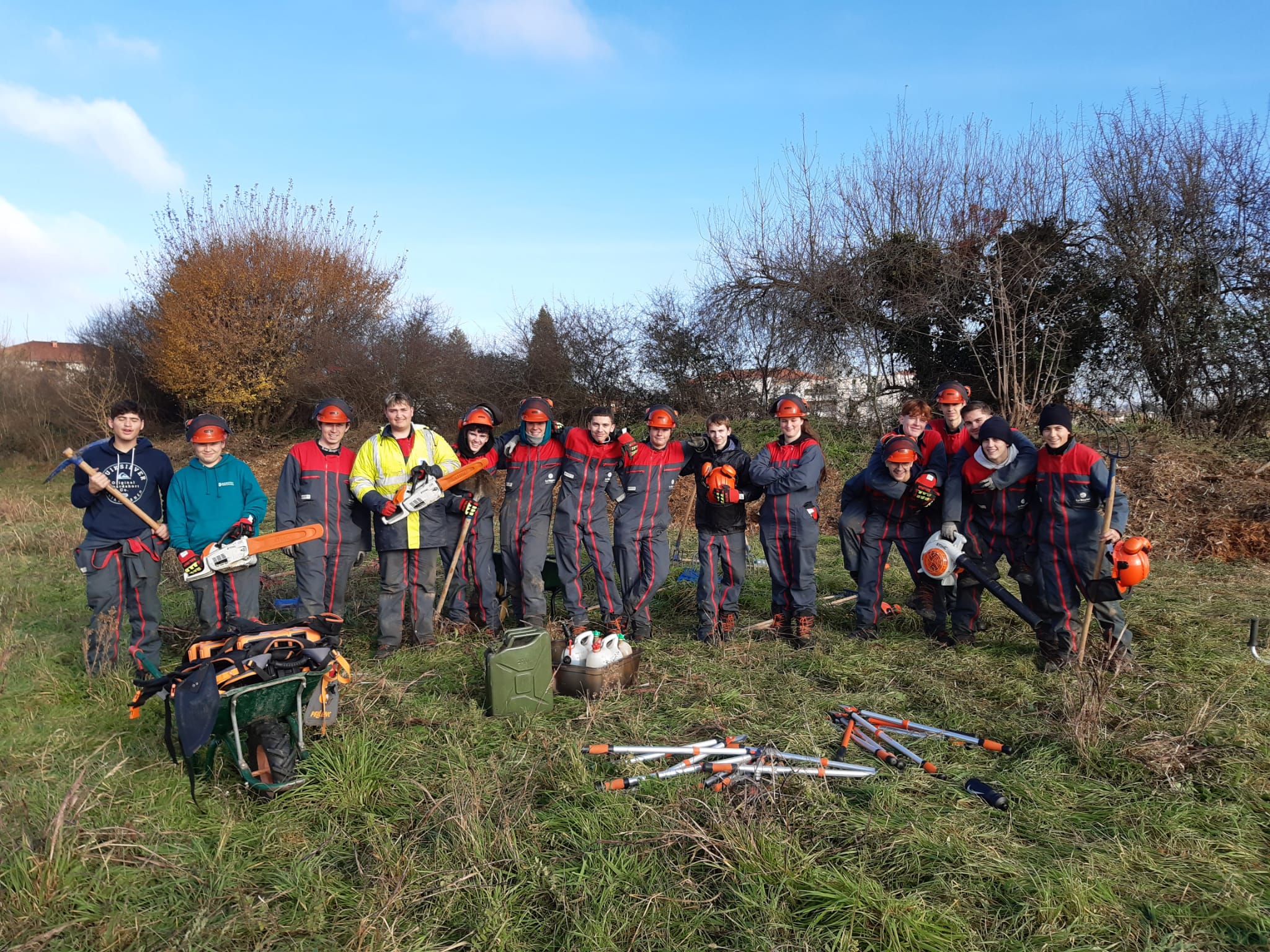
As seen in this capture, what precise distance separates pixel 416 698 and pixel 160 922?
201cm

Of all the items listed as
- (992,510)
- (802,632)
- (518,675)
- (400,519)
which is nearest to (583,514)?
(400,519)

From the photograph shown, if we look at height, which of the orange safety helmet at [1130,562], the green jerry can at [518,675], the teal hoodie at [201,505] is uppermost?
the teal hoodie at [201,505]

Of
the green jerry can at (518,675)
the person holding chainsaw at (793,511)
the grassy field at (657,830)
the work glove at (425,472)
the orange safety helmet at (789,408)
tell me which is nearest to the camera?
the grassy field at (657,830)

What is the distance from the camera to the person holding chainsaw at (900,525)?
570cm

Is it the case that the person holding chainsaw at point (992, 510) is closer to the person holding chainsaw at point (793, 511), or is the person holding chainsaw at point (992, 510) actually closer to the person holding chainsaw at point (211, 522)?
the person holding chainsaw at point (793, 511)

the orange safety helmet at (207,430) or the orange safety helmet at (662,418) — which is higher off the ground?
the orange safety helmet at (207,430)

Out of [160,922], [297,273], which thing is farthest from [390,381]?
[160,922]

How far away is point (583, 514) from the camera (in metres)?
5.90

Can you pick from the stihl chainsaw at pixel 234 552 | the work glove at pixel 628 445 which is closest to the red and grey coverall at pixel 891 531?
the work glove at pixel 628 445

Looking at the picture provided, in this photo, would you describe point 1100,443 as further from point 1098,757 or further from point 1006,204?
point 1098,757

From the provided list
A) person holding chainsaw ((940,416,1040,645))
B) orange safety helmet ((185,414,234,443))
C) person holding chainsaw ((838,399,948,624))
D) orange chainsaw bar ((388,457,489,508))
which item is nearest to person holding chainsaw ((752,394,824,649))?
person holding chainsaw ((838,399,948,624))

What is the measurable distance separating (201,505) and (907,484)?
5030mm

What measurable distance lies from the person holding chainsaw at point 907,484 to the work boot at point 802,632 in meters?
0.58

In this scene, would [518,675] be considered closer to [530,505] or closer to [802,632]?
[530,505]
